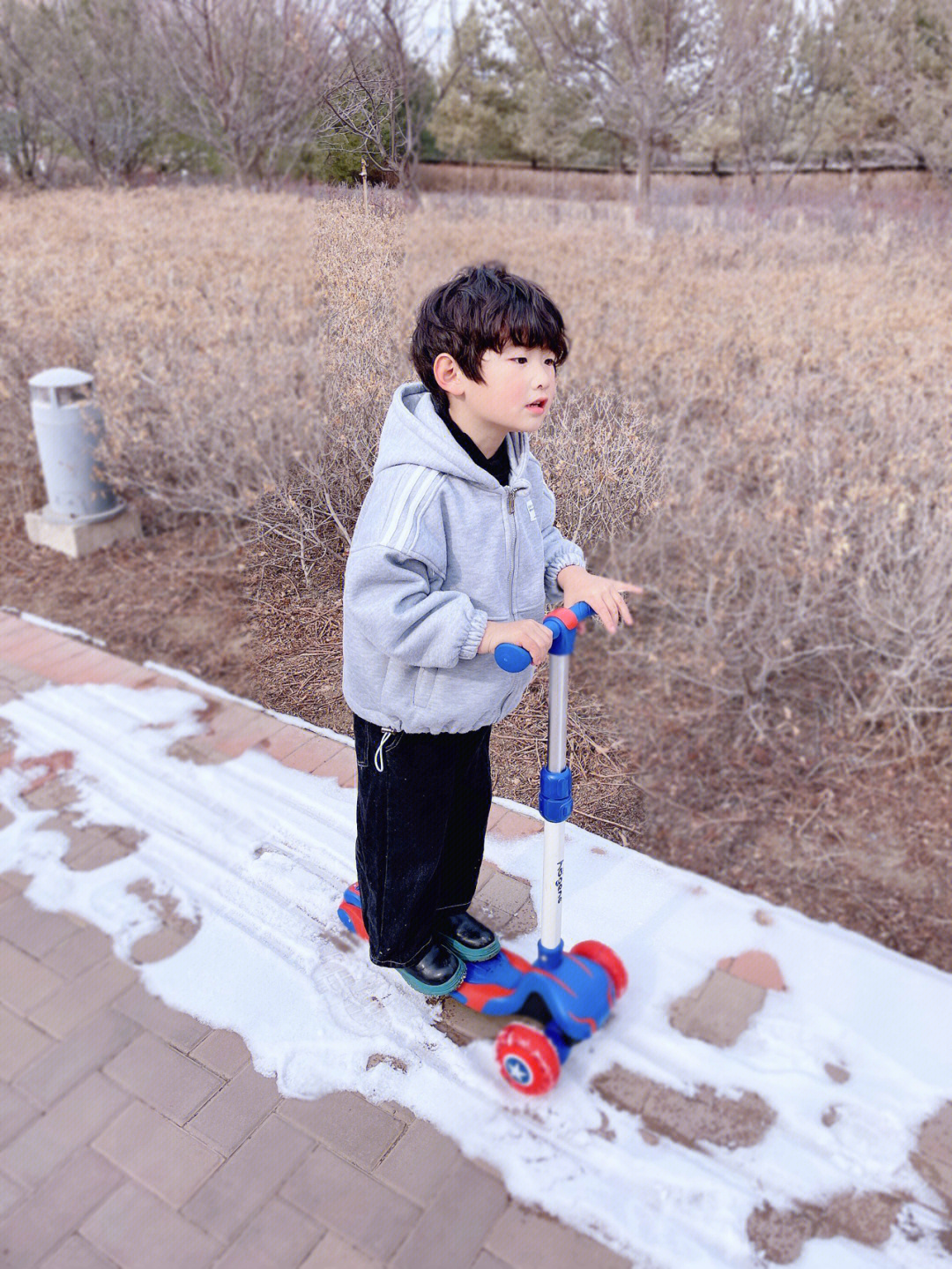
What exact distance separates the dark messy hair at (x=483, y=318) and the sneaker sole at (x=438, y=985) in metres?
1.35

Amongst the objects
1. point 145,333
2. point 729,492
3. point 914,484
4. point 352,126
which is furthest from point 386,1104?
point 145,333

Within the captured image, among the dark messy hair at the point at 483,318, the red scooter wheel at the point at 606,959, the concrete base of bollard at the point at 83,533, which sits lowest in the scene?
the red scooter wheel at the point at 606,959

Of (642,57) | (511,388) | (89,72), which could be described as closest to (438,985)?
Result: (511,388)

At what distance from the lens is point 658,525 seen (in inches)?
147

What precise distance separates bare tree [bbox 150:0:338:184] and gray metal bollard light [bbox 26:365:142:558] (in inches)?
65.6

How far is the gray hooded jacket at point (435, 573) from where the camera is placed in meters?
1.55

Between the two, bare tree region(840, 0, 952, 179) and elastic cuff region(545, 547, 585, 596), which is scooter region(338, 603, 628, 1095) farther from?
bare tree region(840, 0, 952, 179)

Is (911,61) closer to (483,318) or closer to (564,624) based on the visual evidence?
(483,318)

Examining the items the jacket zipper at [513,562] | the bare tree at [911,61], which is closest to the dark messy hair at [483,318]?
the jacket zipper at [513,562]

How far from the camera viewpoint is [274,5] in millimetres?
5789

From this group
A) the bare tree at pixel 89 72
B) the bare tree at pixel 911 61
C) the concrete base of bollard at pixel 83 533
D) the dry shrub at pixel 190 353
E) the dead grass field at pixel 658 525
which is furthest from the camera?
the bare tree at pixel 911 61

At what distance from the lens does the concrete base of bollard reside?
454 cm

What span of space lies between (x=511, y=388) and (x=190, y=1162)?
5.32 feet

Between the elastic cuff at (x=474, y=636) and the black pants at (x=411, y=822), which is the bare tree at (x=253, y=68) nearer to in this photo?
the elastic cuff at (x=474, y=636)
